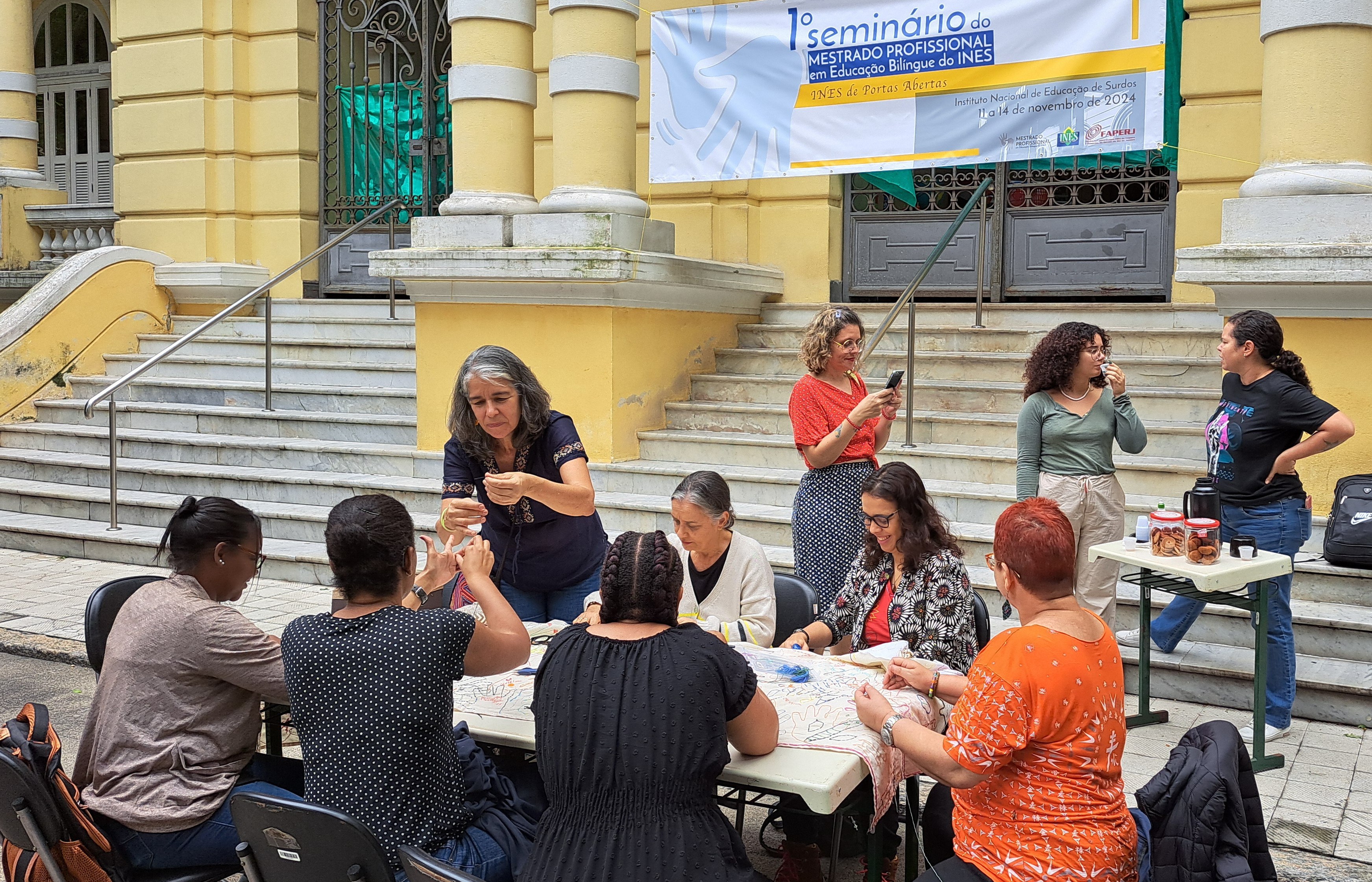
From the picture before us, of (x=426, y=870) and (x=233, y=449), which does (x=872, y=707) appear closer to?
(x=426, y=870)

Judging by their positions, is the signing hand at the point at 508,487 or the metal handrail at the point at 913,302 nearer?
the signing hand at the point at 508,487

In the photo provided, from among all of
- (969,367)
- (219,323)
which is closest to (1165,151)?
(969,367)

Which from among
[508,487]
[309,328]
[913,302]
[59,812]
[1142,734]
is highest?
[913,302]

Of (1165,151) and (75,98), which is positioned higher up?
(75,98)

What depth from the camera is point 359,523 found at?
121 inches

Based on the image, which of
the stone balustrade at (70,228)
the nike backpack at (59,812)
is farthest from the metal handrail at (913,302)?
the stone balustrade at (70,228)

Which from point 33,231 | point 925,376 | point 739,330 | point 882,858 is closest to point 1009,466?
point 925,376

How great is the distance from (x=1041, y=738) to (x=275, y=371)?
29.7 feet

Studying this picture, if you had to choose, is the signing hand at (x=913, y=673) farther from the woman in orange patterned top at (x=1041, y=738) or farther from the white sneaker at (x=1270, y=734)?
the white sneaker at (x=1270, y=734)

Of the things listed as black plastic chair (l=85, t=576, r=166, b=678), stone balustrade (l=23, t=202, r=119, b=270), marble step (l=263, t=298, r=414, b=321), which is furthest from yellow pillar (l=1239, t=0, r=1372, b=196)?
stone balustrade (l=23, t=202, r=119, b=270)

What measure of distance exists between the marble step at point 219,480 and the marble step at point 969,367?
2369 millimetres

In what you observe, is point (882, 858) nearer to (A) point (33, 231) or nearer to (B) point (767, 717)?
(B) point (767, 717)

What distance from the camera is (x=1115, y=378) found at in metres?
5.31

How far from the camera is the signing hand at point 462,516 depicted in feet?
13.5
